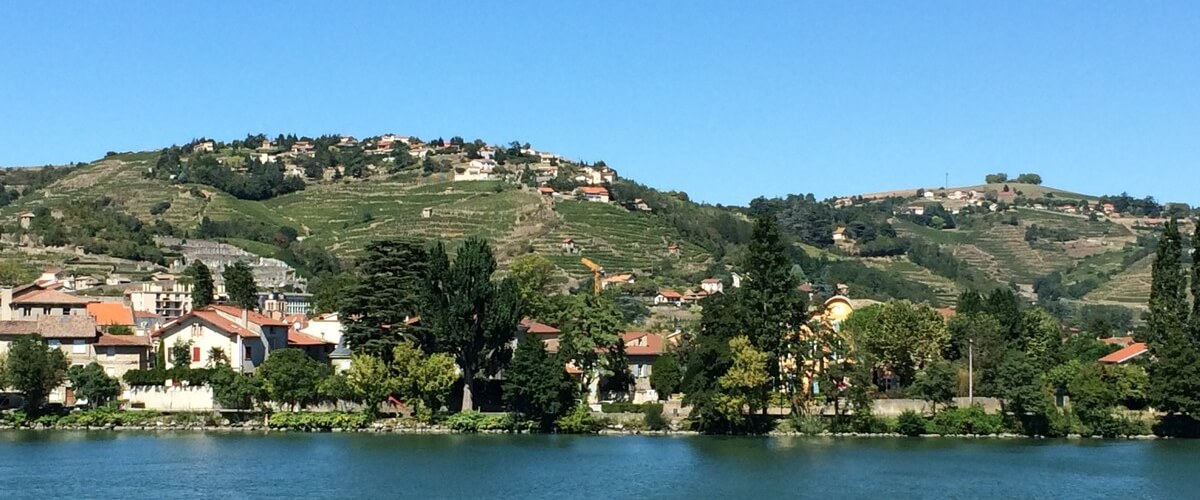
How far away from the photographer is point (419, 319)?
66.2 metres

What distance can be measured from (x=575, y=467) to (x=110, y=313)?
37.7m

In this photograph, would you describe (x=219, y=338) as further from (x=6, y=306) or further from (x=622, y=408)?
(x=622, y=408)

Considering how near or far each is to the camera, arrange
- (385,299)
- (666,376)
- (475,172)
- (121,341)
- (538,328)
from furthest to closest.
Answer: (475,172) → (538,328) → (121,341) → (666,376) → (385,299)

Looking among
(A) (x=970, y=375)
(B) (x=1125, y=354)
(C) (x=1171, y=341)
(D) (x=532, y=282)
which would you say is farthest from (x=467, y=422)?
(B) (x=1125, y=354)

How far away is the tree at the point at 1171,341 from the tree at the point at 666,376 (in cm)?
1953

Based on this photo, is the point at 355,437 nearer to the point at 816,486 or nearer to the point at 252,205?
the point at 816,486

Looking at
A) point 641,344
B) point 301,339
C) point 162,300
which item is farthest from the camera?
point 162,300

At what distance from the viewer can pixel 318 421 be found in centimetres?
6262

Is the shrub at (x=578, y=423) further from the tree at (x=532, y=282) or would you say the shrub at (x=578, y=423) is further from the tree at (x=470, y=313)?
the tree at (x=532, y=282)

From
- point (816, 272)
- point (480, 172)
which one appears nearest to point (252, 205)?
point (480, 172)

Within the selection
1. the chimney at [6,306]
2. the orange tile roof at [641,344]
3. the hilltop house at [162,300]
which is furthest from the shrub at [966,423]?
the hilltop house at [162,300]

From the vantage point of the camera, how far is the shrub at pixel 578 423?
61.0 meters

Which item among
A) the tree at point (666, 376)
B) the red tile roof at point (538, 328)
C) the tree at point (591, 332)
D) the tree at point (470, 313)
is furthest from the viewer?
the red tile roof at point (538, 328)

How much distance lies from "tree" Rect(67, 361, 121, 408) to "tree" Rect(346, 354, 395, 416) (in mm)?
10686
